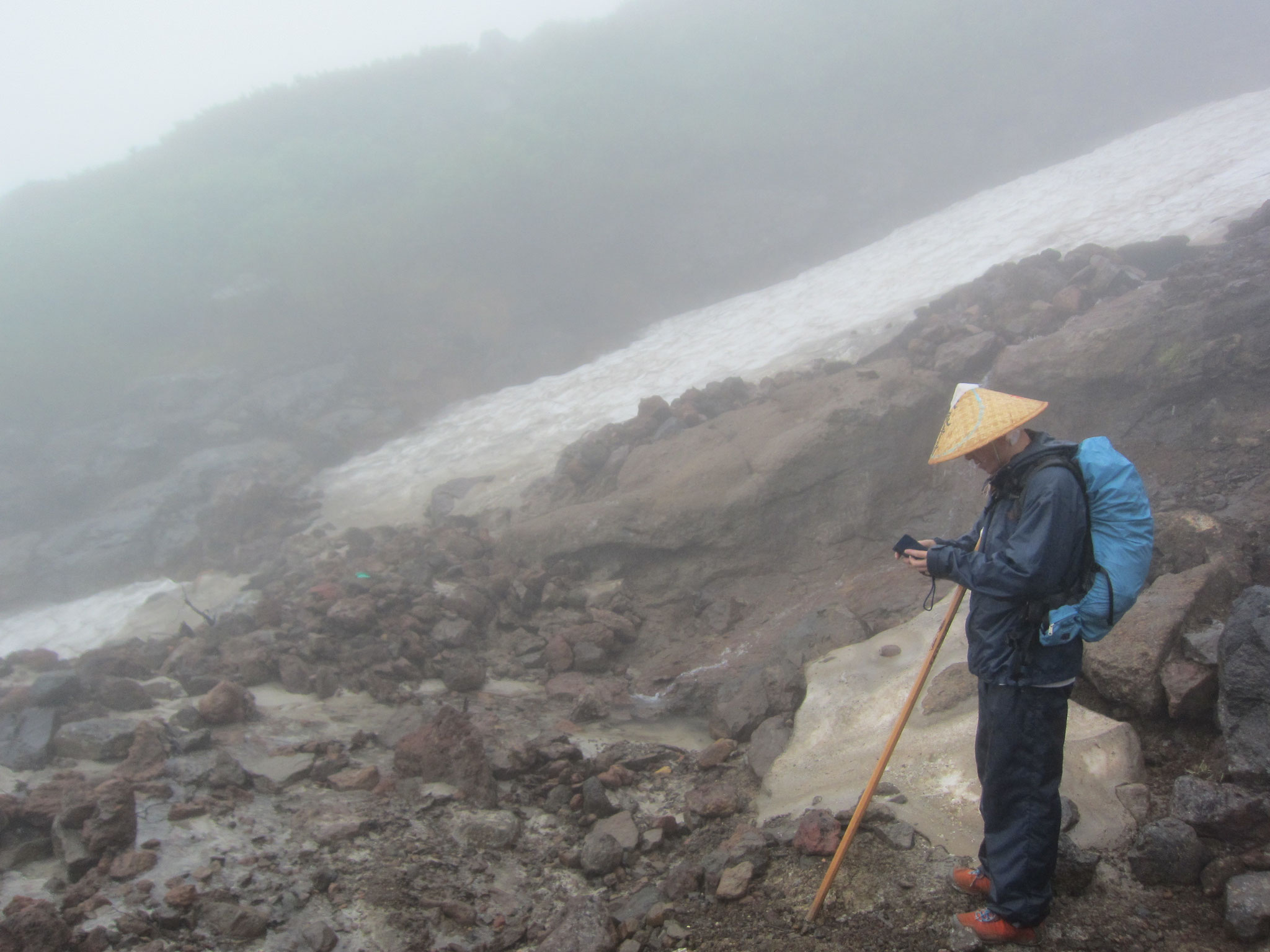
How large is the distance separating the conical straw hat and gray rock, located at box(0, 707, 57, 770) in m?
5.95

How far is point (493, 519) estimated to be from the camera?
11.8 m

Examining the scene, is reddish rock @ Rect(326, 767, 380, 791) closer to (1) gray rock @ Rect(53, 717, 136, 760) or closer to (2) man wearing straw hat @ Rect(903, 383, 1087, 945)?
(1) gray rock @ Rect(53, 717, 136, 760)

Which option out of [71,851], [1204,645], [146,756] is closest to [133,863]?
[71,851]

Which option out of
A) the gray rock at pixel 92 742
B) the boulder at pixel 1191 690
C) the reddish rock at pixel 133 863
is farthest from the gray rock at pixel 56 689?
the boulder at pixel 1191 690

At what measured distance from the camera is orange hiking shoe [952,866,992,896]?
3291mm

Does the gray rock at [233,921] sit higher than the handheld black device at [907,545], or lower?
lower

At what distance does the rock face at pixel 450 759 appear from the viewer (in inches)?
→ 194

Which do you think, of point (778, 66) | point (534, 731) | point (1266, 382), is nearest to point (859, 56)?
point (778, 66)

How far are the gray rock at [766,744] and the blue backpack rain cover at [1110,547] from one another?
108 inches

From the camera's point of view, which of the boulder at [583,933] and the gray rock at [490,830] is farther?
the gray rock at [490,830]

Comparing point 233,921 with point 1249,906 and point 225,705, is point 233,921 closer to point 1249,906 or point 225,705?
point 225,705

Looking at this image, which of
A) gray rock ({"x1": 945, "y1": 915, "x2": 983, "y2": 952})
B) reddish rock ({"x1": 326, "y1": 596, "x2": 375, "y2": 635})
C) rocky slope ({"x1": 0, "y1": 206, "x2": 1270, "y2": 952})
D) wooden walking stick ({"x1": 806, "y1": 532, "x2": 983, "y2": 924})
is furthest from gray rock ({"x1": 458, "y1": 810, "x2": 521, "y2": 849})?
reddish rock ({"x1": 326, "y1": 596, "x2": 375, "y2": 635})

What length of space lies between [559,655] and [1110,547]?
5.54 m

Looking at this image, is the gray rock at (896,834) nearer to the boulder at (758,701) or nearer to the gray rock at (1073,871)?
the gray rock at (1073,871)
